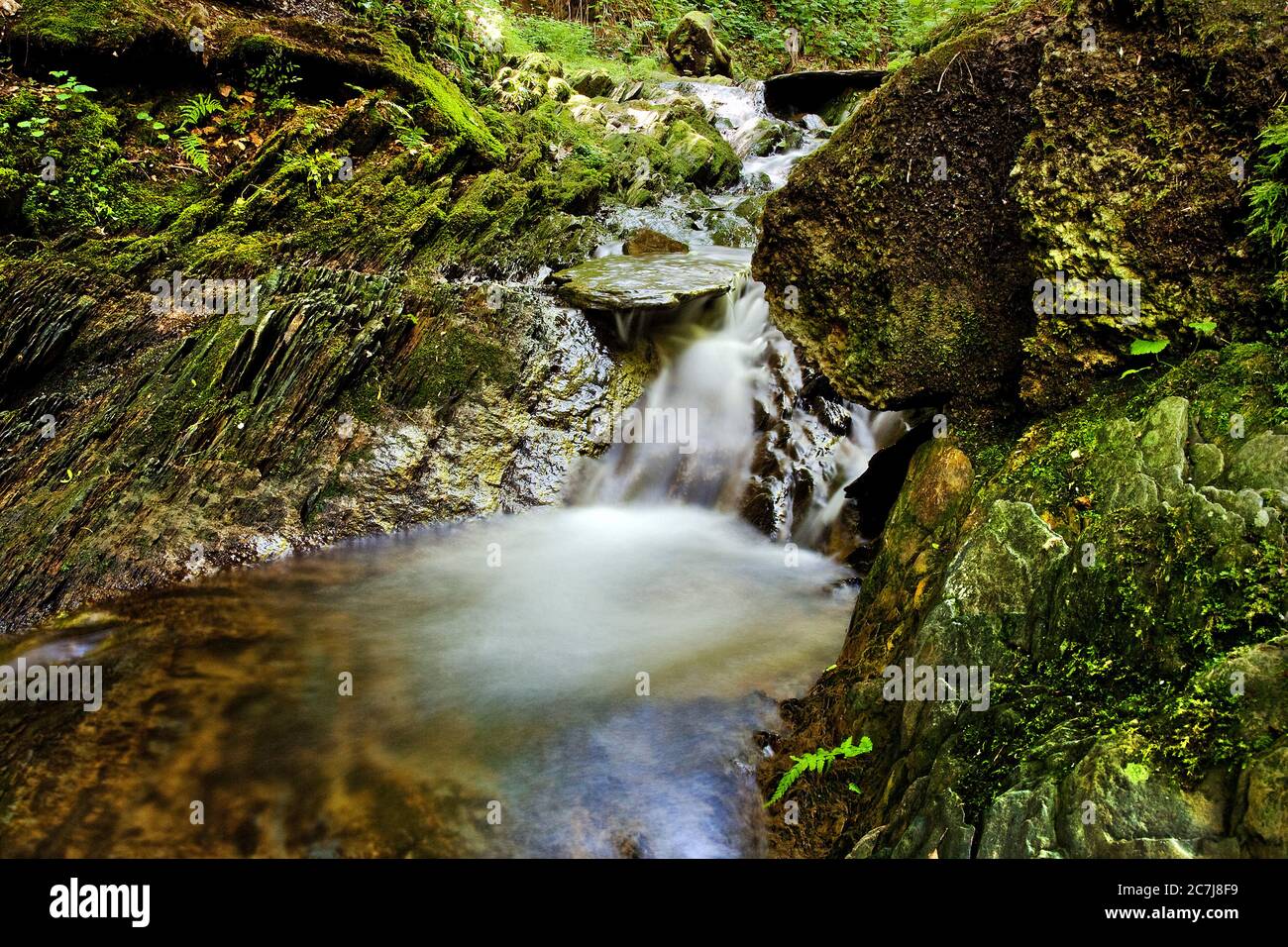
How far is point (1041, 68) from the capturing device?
4.11 meters

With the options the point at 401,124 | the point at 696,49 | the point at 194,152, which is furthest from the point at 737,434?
the point at 696,49

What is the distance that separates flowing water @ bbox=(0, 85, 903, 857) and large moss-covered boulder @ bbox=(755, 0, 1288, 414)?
255 centimetres

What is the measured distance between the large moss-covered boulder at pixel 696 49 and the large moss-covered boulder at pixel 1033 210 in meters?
21.4

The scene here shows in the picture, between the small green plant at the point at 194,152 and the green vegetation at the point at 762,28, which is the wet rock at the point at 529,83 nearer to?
the small green plant at the point at 194,152

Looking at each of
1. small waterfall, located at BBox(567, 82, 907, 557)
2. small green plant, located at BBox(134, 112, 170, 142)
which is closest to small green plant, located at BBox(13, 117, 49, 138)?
small green plant, located at BBox(134, 112, 170, 142)

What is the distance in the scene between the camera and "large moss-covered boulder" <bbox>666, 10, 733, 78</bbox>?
23.6 meters

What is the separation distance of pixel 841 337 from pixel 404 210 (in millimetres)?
6761

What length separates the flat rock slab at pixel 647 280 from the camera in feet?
28.8

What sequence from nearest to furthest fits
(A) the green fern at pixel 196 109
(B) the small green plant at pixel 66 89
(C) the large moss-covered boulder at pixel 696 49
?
(B) the small green plant at pixel 66 89 < (A) the green fern at pixel 196 109 < (C) the large moss-covered boulder at pixel 696 49

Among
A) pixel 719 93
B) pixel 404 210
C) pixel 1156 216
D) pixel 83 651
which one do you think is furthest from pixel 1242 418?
pixel 719 93

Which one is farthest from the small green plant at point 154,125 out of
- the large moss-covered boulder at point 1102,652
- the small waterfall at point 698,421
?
the large moss-covered boulder at point 1102,652

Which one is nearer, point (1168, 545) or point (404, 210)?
point (1168, 545)

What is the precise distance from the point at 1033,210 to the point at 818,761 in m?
3.29

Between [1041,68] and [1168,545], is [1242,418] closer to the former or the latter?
[1168,545]
